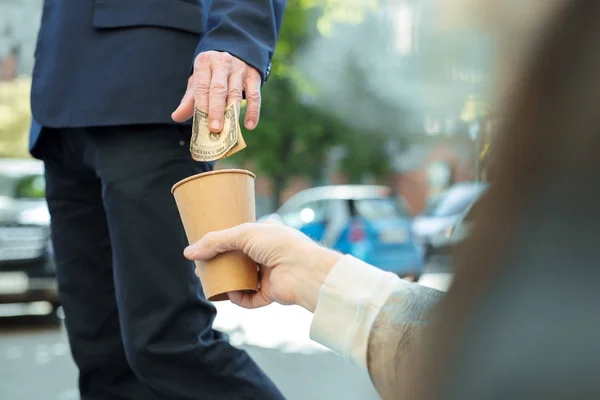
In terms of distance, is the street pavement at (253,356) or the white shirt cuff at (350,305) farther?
the street pavement at (253,356)

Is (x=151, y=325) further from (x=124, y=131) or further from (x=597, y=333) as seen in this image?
(x=597, y=333)

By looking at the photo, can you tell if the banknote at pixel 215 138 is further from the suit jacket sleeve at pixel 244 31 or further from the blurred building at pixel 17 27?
the blurred building at pixel 17 27

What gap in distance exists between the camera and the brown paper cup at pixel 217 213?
139cm

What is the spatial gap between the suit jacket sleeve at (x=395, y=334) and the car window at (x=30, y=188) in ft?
23.5

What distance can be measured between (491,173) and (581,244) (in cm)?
7

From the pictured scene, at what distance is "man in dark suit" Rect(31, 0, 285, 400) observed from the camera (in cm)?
166

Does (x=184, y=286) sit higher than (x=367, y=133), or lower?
higher

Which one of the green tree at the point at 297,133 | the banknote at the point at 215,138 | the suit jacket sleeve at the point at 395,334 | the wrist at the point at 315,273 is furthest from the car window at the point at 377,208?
the suit jacket sleeve at the point at 395,334

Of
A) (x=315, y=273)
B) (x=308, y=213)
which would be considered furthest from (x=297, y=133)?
(x=315, y=273)

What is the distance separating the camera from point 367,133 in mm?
25797

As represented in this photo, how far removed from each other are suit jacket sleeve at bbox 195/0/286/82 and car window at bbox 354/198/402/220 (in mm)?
9753

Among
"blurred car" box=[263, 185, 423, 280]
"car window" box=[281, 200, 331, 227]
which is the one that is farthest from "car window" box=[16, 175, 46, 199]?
"car window" box=[281, 200, 331, 227]

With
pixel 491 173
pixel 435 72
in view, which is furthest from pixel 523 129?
pixel 435 72

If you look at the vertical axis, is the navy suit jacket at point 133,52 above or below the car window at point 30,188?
above
